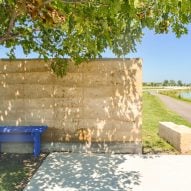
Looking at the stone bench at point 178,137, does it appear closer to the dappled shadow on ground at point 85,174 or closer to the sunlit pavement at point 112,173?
the sunlit pavement at point 112,173

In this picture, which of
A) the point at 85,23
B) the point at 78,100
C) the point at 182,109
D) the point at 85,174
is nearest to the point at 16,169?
the point at 85,174

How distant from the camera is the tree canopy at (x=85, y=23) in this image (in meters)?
5.73

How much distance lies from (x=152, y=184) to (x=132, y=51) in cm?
364

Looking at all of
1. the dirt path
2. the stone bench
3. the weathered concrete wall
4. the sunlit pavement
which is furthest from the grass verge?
the dirt path

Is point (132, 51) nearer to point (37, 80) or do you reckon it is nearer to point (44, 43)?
point (44, 43)

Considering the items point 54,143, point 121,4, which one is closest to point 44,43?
point 54,143

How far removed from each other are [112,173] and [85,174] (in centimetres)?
70

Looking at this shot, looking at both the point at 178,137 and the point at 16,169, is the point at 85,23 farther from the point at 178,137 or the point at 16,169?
the point at 178,137

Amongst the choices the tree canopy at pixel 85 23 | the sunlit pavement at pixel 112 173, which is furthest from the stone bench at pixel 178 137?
the tree canopy at pixel 85 23

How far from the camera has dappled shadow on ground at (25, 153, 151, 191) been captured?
28.9 ft

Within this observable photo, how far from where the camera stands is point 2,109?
1277cm

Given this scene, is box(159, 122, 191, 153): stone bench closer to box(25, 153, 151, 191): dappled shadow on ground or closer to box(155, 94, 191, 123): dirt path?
box(25, 153, 151, 191): dappled shadow on ground

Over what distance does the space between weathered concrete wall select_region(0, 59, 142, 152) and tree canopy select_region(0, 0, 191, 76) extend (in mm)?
603

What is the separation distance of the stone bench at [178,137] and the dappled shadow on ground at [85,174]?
2163 millimetres
